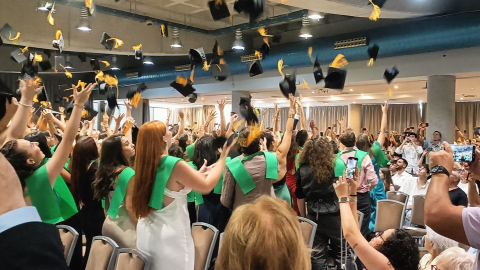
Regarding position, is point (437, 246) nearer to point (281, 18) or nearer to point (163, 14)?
point (281, 18)

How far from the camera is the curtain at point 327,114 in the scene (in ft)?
59.5

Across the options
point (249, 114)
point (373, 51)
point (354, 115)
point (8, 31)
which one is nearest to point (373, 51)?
point (373, 51)

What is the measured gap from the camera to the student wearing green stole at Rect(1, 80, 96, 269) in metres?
1.75

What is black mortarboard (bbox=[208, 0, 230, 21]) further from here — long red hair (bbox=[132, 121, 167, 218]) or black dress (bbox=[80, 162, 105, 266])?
long red hair (bbox=[132, 121, 167, 218])

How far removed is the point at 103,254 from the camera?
A: 83.2 inches

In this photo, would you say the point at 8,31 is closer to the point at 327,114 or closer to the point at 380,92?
the point at 380,92

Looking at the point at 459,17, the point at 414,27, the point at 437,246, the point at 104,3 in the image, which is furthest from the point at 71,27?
the point at 437,246

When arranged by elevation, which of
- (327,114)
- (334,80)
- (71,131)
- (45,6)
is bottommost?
(71,131)

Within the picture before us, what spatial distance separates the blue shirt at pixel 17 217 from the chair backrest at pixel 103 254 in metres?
1.64

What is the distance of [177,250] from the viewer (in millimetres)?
2025

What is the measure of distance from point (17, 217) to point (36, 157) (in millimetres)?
1634

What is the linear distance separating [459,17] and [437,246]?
17.0 feet

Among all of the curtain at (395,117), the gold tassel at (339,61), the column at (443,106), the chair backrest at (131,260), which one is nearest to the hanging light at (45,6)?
the gold tassel at (339,61)

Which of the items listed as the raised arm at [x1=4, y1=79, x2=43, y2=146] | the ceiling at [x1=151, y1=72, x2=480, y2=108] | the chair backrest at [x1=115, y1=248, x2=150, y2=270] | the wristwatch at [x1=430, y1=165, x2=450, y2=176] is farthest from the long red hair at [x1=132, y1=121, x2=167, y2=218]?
the ceiling at [x1=151, y1=72, x2=480, y2=108]
